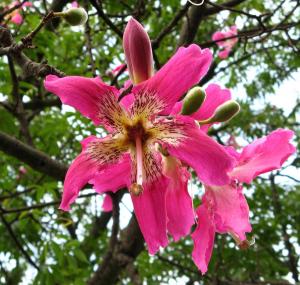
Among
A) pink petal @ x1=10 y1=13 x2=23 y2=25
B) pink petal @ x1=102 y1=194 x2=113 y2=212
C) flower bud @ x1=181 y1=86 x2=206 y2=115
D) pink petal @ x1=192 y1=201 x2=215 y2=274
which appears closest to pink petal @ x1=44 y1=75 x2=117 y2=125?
flower bud @ x1=181 y1=86 x2=206 y2=115

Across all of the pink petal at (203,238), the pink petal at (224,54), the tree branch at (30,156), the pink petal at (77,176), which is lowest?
the pink petal at (203,238)

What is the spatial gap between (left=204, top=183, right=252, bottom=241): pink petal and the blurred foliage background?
1.29 m

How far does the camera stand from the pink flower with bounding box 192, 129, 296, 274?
143cm

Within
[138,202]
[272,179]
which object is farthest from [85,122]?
[138,202]

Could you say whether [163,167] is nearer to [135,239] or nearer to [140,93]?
[140,93]

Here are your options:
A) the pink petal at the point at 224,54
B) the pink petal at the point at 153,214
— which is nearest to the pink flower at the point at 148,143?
the pink petal at the point at 153,214

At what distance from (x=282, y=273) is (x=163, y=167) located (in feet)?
11.0

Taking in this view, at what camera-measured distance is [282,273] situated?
4.34 metres

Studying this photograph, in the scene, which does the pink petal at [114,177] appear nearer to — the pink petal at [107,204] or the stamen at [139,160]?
the stamen at [139,160]

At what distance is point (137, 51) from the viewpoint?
4.42 feet

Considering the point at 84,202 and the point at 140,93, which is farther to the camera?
the point at 84,202

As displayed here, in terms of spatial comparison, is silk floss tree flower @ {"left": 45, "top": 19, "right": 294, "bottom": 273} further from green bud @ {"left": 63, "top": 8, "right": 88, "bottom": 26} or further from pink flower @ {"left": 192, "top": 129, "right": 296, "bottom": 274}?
green bud @ {"left": 63, "top": 8, "right": 88, "bottom": 26}

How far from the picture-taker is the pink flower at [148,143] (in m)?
1.28

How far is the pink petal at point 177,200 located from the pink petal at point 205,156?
0.07 m
